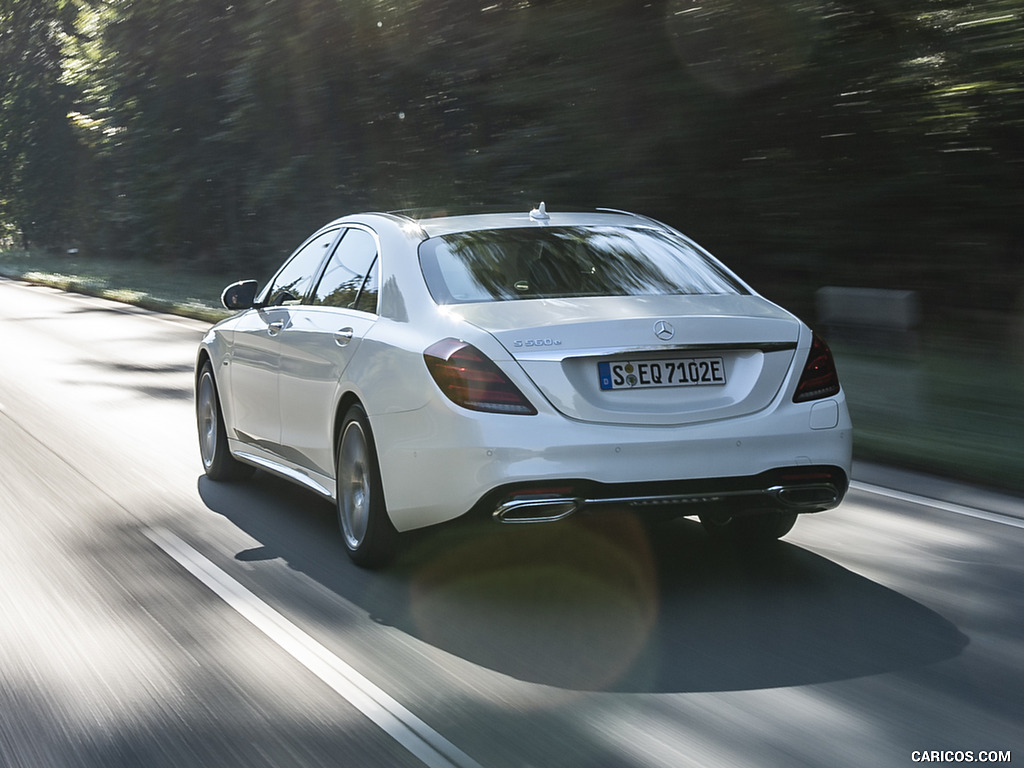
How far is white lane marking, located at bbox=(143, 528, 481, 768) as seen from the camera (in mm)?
3811

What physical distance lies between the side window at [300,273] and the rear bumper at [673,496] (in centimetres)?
241

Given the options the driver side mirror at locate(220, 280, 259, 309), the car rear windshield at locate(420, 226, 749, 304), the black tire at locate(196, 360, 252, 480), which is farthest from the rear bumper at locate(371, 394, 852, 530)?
the black tire at locate(196, 360, 252, 480)

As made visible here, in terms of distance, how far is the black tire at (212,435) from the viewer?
8.16 m

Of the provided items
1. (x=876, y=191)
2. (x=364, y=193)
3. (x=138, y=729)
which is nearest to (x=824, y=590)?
(x=138, y=729)

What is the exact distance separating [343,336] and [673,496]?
71.6 inches

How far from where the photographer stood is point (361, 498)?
596cm

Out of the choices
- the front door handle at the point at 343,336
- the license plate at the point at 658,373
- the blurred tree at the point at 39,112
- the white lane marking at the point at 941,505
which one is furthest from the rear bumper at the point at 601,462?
the blurred tree at the point at 39,112

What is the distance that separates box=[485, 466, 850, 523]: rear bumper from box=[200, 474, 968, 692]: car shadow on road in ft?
0.63

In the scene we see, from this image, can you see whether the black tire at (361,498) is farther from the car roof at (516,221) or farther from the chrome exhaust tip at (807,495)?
the chrome exhaust tip at (807,495)

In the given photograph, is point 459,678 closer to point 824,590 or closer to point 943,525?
point 824,590

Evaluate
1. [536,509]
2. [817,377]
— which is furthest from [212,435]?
[817,377]

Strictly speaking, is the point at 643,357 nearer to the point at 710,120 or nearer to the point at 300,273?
the point at 300,273

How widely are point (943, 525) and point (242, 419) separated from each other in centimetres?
376

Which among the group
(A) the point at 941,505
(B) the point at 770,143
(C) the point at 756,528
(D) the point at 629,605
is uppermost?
(B) the point at 770,143
